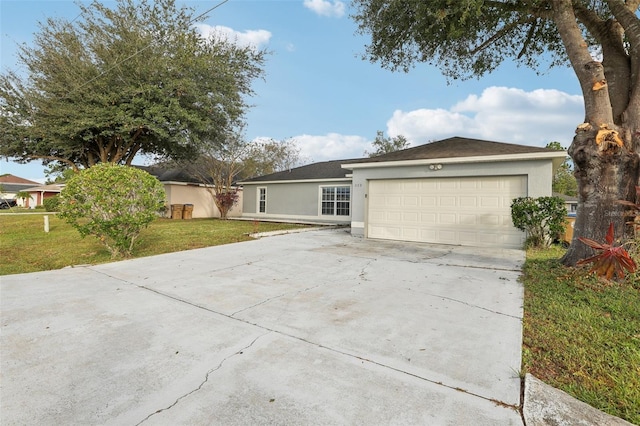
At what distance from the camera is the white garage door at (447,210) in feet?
28.4

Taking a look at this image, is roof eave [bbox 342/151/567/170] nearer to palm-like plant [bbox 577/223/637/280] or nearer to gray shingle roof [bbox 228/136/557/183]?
gray shingle roof [bbox 228/136/557/183]

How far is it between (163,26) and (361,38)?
958cm

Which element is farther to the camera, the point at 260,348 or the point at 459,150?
the point at 459,150

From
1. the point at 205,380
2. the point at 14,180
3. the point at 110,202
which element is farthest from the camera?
the point at 14,180

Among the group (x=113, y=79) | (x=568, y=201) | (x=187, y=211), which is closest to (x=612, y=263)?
(x=113, y=79)

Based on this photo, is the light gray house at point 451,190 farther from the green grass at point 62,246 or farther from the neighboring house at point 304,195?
the green grass at point 62,246

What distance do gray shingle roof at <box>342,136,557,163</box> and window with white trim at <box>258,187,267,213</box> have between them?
9274 mm

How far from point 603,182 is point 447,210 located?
4.19 m

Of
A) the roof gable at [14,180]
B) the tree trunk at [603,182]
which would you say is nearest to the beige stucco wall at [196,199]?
the tree trunk at [603,182]

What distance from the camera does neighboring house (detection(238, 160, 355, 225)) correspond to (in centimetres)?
1588

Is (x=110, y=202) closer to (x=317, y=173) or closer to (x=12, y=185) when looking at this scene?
(x=317, y=173)

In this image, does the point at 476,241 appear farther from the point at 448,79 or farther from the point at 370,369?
the point at 370,369

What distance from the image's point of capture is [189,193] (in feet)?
66.5

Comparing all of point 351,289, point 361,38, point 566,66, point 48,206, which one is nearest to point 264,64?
point 361,38
